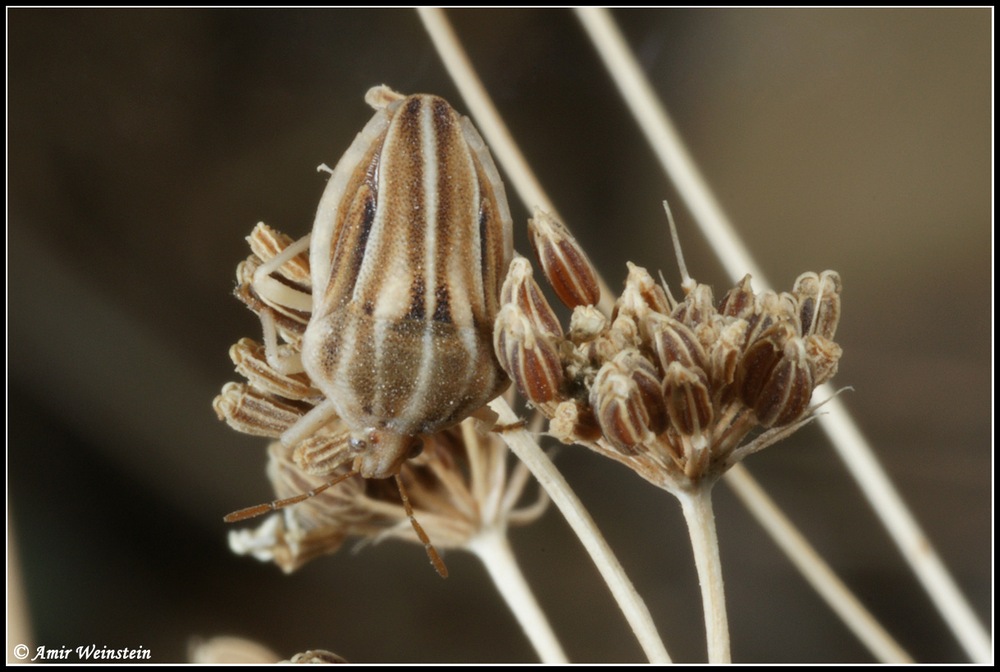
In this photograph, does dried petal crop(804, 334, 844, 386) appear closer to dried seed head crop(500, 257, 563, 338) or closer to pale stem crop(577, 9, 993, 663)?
dried seed head crop(500, 257, 563, 338)

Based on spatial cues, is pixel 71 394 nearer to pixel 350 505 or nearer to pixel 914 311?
pixel 350 505

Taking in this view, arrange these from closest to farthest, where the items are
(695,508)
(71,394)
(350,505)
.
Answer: (695,508), (350,505), (71,394)

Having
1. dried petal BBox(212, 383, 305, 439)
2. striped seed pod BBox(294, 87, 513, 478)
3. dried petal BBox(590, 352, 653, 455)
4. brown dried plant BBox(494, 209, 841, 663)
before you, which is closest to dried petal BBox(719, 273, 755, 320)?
brown dried plant BBox(494, 209, 841, 663)

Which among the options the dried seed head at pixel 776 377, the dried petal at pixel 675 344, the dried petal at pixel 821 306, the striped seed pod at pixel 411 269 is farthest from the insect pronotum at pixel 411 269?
the dried petal at pixel 821 306

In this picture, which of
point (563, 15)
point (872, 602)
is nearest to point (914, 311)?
point (872, 602)

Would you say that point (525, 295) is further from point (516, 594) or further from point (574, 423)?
point (516, 594)

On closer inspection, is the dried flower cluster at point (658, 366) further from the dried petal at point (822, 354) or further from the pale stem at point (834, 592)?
the pale stem at point (834, 592)
